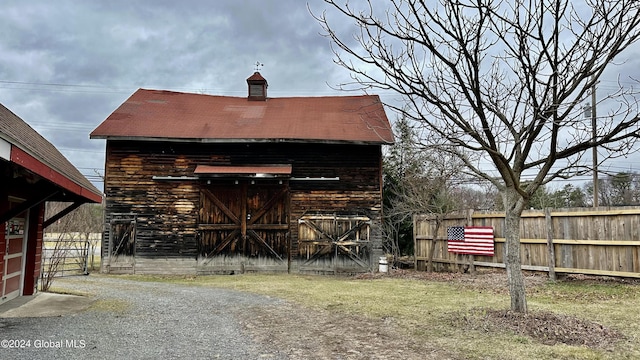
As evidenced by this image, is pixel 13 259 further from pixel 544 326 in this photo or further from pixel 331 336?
pixel 544 326

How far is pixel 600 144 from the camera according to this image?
18.9 feet

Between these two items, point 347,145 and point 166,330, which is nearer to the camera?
point 166,330

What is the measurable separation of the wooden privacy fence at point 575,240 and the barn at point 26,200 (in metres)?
10.3

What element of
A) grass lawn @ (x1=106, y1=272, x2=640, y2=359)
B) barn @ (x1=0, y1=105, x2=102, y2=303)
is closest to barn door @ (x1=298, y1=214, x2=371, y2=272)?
grass lawn @ (x1=106, y1=272, x2=640, y2=359)

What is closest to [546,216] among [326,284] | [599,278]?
[599,278]

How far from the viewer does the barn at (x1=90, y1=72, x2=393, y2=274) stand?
14633mm

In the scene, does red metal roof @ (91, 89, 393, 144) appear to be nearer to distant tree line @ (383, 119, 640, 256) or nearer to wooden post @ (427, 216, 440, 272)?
distant tree line @ (383, 119, 640, 256)

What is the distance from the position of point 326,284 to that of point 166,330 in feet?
20.5

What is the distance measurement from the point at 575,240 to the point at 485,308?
4.44 m

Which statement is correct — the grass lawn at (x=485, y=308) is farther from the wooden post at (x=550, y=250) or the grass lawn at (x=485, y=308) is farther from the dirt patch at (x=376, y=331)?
the wooden post at (x=550, y=250)

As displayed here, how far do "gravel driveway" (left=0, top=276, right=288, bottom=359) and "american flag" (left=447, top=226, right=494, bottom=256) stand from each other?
6874mm

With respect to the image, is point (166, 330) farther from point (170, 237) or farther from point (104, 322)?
point (170, 237)

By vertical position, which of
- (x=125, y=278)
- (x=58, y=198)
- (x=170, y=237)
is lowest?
(x=125, y=278)

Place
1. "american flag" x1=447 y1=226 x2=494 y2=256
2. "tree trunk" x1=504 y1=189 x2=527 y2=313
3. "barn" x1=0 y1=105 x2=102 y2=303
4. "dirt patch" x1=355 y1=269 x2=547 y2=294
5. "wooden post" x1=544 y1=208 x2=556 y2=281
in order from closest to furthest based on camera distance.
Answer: "barn" x1=0 y1=105 x2=102 y2=303
"tree trunk" x1=504 y1=189 x2=527 y2=313
"dirt patch" x1=355 y1=269 x2=547 y2=294
"wooden post" x1=544 y1=208 x2=556 y2=281
"american flag" x1=447 y1=226 x2=494 y2=256
